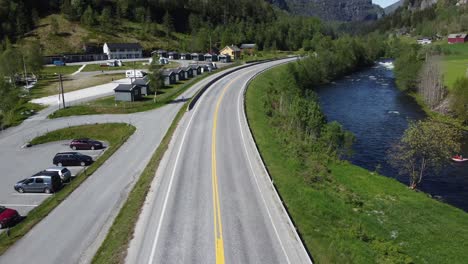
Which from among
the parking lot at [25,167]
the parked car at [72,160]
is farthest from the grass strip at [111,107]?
the parked car at [72,160]

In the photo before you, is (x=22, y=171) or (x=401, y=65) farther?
(x=401, y=65)

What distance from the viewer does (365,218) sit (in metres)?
28.1

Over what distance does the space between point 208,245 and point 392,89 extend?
92548 mm

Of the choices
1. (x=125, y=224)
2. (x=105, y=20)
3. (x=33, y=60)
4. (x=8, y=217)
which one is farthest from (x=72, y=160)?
(x=105, y=20)

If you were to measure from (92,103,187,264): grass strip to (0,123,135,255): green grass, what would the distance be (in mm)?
6042

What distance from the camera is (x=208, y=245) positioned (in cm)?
1958

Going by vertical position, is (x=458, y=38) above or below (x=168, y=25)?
below

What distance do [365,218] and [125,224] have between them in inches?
685

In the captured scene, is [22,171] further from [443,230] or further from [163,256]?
[443,230]

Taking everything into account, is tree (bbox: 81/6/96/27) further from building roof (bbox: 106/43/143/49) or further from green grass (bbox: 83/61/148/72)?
green grass (bbox: 83/61/148/72)

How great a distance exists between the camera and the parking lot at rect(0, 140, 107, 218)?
31.7 meters

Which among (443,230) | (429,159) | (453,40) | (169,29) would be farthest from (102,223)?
(453,40)

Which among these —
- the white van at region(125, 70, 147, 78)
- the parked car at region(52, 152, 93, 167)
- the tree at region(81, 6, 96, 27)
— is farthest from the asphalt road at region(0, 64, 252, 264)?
the tree at region(81, 6, 96, 27)

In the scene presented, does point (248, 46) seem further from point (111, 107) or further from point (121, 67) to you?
point (111, 107)
